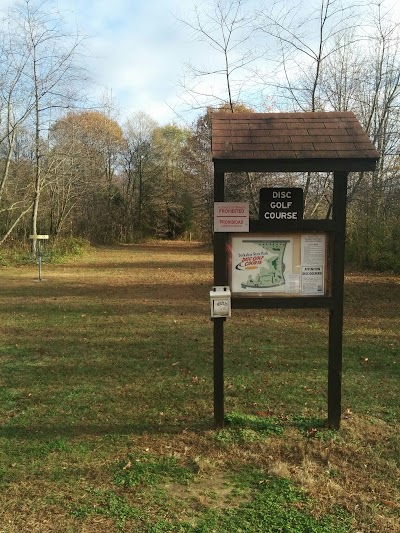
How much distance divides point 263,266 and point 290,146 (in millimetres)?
923

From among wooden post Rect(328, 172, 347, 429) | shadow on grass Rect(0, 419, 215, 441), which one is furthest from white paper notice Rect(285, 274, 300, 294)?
shadow on grass Rect(0, 419, 215, 441)

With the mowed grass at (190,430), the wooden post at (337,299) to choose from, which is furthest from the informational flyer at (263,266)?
the mowed grass at (190,430)

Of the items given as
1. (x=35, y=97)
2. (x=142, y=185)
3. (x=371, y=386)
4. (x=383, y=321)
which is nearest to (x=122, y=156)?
(x=142, y=185)

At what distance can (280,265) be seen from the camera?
12.0 feet

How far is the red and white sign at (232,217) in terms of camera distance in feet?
11.5

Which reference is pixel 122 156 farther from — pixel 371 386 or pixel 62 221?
pixel 371 386

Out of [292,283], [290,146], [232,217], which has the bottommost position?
[292,283]

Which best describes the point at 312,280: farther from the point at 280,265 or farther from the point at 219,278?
the point at 219,278

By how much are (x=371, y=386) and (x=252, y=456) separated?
6.71 feet

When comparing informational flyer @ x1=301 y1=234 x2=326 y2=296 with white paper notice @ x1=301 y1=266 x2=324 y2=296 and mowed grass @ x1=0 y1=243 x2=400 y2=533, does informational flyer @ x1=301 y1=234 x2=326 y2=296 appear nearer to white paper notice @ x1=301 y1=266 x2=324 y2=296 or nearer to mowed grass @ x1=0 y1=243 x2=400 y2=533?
white paper notice @ x1=301 y1=266 x2=324 y2=296

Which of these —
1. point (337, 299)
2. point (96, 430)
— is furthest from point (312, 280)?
point (96, 430)

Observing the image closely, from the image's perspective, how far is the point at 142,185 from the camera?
4178 cm

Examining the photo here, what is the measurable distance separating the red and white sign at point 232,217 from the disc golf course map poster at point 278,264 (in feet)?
0.43

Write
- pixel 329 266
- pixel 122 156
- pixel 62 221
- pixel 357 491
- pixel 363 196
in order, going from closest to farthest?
pixel 357 491 → pixel 329 266 → pixel 363 196 → pixel 62 221 → pixel 122 156
